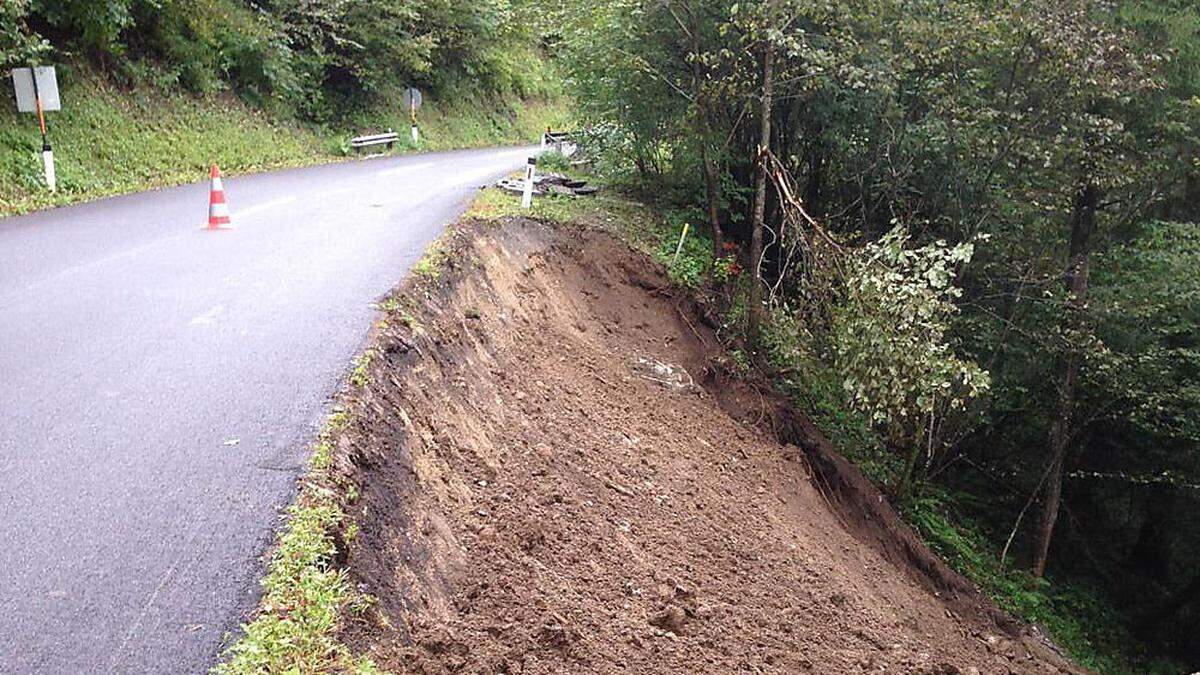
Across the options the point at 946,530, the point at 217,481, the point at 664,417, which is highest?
the point at 217,481

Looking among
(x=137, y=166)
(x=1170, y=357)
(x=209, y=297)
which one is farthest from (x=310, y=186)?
(x=1170, y=357)

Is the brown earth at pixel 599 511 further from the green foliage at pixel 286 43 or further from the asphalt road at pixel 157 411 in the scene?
the green foliage at pixel 286 43

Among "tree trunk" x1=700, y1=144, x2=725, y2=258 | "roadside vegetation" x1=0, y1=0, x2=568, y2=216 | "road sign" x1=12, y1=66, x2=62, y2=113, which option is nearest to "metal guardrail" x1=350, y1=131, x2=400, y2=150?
"roadside vegetation" x1=0, y1=0, x2=568, y2=216

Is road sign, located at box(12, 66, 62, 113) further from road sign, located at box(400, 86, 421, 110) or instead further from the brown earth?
road sign, located at box(400, 86, 421, 110)

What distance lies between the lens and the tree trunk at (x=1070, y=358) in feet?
43.3

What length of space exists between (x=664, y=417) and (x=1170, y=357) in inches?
305

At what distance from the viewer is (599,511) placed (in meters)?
6.93

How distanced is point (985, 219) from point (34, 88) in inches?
607

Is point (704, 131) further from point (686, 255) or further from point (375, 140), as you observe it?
point (375, 140)

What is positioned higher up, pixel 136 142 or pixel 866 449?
pixel 136 142

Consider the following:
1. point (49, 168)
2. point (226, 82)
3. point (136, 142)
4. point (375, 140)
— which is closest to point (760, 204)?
point (49, 168)

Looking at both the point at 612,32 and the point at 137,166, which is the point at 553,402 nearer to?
the point at 612,32

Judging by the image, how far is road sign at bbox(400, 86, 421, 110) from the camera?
29.7 m

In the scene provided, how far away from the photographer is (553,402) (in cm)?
872
